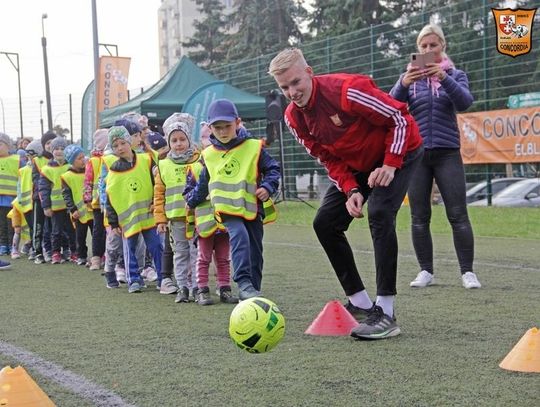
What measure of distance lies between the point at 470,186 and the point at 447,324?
16055mm

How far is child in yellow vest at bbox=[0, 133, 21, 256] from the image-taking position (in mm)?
12641

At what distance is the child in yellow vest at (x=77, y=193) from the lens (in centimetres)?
1045

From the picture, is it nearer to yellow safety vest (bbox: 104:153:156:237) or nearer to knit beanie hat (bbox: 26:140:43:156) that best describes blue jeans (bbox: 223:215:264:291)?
yellow safety vest (bbox: 104:153:156:237)

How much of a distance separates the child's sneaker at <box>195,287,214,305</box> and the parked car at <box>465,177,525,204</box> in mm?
12824

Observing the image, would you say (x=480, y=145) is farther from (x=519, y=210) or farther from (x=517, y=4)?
(x=517, y=4)

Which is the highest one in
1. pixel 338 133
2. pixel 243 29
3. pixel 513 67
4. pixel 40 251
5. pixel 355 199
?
pixel 243 29

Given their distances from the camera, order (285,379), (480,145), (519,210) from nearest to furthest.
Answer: (285,379) → (519,210) → (480,145)

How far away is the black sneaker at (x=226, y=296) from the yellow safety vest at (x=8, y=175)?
22.3 ft

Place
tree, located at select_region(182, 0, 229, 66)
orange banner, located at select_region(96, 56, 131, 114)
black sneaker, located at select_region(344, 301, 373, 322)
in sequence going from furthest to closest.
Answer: tree, located at select_region(182, 0, 229, 66)
orange banner, located at select_region(96, 56, 131, 114)
black sneaker, located at select_region(344, 301, 373, 322)

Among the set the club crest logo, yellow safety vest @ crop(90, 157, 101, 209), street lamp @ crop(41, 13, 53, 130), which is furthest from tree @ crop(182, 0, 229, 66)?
yellow safety vest @ crop(90, 157, 101, 209)

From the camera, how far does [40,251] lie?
1141cm

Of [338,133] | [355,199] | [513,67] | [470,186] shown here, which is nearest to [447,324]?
[355,199]

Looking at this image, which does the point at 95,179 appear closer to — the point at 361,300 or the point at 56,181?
the point at 56,181

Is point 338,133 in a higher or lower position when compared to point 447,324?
higher
